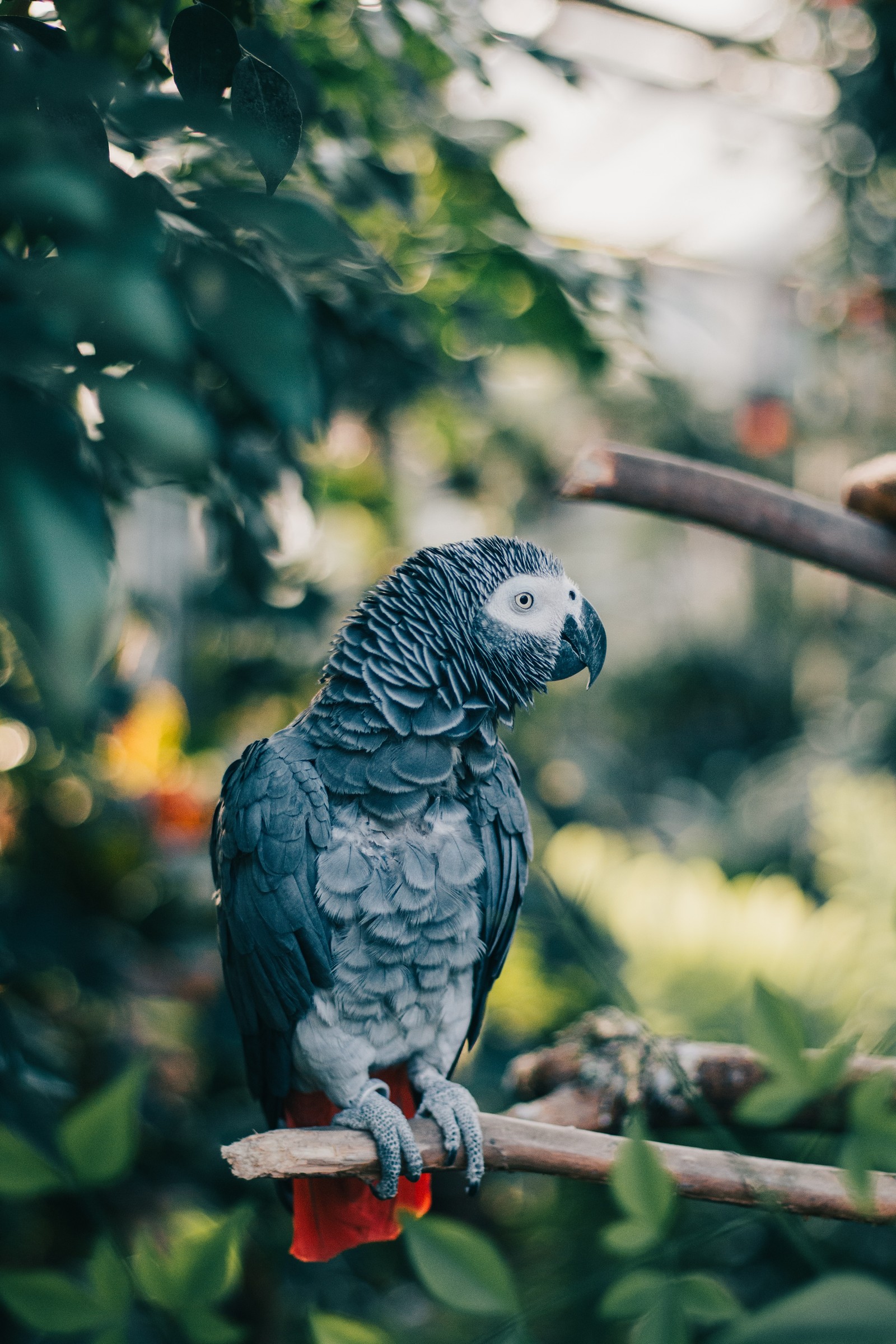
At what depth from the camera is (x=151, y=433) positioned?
0.24 metres

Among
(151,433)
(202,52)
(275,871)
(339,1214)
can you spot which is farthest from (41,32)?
(339,1214)

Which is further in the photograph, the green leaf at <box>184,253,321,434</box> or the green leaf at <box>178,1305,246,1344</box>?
the green leaf at <box>178,1305,246,1344</box>

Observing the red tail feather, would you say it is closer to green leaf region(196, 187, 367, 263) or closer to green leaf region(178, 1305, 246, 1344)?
green leaf region(178, 1305, 246, 1344)

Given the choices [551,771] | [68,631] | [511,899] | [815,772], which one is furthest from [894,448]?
[68,631]

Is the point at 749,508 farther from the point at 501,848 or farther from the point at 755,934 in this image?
the point at 755,934

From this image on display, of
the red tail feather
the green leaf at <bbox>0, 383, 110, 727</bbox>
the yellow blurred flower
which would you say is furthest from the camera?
the yellow blurred flower

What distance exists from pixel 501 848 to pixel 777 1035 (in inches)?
8.7

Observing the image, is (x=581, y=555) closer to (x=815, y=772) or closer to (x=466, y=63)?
(x=815, y=772)

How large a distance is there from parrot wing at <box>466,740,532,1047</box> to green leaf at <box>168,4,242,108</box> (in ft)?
1.25

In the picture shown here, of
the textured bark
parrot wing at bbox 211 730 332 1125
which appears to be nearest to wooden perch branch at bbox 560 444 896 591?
the textured bark

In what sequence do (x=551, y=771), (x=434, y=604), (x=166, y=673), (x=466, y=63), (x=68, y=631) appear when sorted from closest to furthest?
(x=68, y=631)
(x=434, y=604)
(x=466, y=63)
(x=551, y=771)
(x=166, y=673)

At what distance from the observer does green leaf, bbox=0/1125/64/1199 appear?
1.30 ft

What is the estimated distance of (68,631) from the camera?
0.20m

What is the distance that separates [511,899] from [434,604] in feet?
0.75
